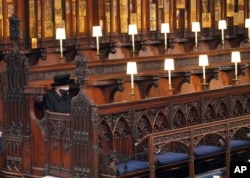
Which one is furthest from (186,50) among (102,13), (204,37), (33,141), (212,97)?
(33,141)

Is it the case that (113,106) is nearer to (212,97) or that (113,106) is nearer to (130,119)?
(130,119)

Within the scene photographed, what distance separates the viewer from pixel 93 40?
1513 cm

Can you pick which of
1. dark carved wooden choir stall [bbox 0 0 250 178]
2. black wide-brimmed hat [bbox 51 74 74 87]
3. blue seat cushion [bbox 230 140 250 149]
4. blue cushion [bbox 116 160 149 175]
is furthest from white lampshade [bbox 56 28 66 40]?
blue cushion [bbox 116 160 149 175]

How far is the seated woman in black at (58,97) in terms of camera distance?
998cm

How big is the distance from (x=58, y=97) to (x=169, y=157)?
1429mm

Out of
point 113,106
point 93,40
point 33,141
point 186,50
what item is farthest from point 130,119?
point 186,50

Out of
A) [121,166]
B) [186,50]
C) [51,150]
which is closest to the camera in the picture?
[121,166]

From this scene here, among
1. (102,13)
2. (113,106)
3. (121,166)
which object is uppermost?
(102,13)

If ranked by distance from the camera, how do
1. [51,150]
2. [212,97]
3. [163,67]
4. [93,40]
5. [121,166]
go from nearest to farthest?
[121,166] → [51,150] → [212,97] → [163,67] → [93,40]

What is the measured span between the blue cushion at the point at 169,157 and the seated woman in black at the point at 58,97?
47.0 inches

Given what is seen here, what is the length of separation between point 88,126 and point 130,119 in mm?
621

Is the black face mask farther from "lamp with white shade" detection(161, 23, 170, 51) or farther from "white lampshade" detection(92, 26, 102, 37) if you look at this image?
"lamp with white shade" detection(161, 23, 170, 51)

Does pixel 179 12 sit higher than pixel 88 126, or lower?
higher

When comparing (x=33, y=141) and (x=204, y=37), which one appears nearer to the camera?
(x=33, y=141)
